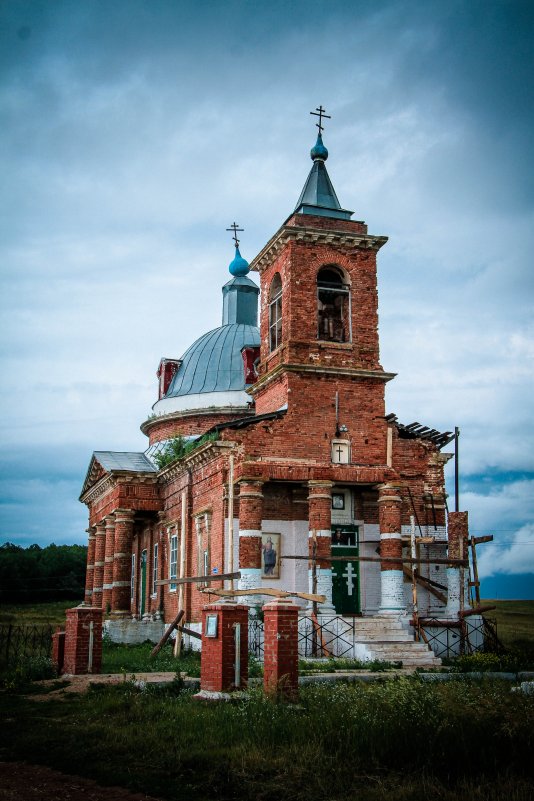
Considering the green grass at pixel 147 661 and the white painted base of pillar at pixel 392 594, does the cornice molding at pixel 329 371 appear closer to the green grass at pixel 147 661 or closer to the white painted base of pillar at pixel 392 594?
the white painted base of pillar at pixel 392 594

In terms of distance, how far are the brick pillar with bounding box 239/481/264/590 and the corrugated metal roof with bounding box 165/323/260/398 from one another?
42.1 ft

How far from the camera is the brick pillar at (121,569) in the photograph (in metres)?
29.7

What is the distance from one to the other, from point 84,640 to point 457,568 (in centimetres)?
1033

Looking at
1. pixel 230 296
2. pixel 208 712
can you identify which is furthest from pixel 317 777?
pixel 230 296

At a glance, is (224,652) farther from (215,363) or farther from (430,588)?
(215,363)

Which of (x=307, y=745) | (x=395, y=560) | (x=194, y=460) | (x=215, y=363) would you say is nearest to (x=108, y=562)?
(x=194, y=460)

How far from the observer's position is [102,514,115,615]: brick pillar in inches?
1251

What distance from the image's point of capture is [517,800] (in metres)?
7.17

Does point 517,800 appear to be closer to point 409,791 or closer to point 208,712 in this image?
point 409,791

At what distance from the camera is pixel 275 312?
26094 mm

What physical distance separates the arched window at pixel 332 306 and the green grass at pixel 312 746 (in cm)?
1395

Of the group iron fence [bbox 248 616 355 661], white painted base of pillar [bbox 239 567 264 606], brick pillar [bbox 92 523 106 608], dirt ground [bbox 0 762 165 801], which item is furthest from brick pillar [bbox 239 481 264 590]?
brick pillar [bbox 92 523 106 608]

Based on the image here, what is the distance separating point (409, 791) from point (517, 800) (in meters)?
0.93

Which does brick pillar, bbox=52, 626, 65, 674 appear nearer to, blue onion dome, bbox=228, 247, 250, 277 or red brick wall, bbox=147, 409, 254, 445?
red brick wall, bbox=147, 409, 254, 445
